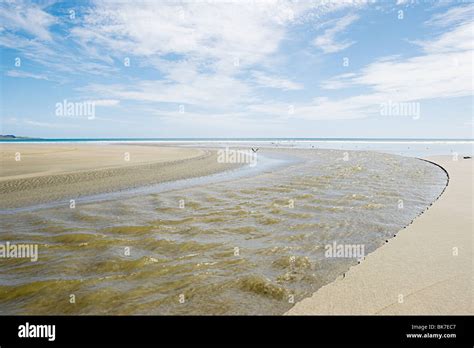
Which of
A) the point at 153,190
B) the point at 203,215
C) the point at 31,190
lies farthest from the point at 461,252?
the point at 31,190

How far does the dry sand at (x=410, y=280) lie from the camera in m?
4.12

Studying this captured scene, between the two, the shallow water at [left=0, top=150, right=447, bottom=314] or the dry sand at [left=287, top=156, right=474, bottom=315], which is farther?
the shallow water at [left=0, top=150, right=447, bottom=314]

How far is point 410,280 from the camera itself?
483 centimetres

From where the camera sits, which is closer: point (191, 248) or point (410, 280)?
point (410, 280)

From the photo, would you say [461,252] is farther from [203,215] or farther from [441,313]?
[203,215]

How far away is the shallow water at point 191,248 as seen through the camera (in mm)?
Answer: 4629

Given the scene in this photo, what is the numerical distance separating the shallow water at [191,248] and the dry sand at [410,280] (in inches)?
14.3

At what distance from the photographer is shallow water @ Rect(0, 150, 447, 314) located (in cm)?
463

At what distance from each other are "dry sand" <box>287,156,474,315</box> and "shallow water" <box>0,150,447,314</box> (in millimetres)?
363

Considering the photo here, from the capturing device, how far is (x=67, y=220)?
8.89 m

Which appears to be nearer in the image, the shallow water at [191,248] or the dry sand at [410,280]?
the dry sand at [410,280]

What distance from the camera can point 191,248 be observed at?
6.71 meters

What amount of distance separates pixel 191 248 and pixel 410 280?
4.19m

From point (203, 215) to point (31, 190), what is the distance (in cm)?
881
